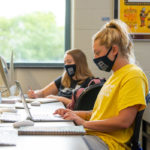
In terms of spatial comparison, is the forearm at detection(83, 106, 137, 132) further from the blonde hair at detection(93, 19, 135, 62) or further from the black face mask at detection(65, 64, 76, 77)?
the black face mask at detection(65, 64, 76, 77)

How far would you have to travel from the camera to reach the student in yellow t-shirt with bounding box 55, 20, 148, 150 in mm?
1461

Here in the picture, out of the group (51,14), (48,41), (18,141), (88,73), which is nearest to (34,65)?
(48,41)

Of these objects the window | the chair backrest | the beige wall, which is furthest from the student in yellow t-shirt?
the window

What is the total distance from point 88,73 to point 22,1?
1.60 meters

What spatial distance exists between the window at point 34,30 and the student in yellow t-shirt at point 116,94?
2.49 m

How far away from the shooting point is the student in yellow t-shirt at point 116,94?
1.46 meters

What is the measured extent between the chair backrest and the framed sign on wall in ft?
5.19

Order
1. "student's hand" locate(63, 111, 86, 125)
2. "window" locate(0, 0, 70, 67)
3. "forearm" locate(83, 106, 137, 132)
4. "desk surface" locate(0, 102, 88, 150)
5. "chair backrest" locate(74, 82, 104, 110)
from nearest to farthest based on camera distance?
"desk surface" locate(0, 102, 88, 150), "forearm" locate(83, 106, 137, 132), "student's hand" locate(63, 111, 86, 125), "chair backrest" locate(74, 82, 104, 110), "window" locate(0, 0, 70, 67)

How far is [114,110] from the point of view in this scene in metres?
1.58

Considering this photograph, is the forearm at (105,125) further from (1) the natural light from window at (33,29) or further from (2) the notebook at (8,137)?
(1) the natural light from window at (33,29)

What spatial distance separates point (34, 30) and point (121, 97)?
9.45 feet

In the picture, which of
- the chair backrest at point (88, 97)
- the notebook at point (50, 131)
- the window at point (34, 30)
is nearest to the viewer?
the notebook at point (50, 131)

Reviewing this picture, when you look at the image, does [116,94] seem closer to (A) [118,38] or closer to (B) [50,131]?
(A) [118,38]

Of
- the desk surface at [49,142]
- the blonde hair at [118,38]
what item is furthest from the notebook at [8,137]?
the blonde hair at [118,38]
